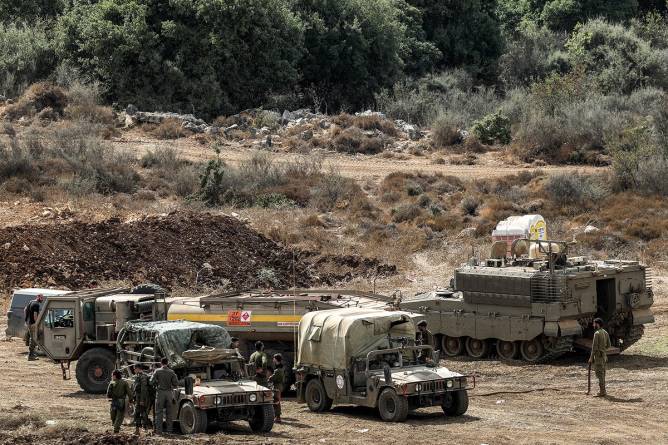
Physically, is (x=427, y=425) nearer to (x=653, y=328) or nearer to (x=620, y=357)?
(x=620, y=357)

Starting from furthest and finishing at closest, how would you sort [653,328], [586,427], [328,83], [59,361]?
[328,83]
[653,328]
[59,361]
[586,427]

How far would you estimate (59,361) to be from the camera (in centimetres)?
2550

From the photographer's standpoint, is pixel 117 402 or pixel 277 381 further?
pixel 277 381

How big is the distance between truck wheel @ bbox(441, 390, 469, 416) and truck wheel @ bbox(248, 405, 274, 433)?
2.98 meters

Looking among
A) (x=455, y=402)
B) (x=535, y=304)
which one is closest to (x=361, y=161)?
(x=535, y=304)

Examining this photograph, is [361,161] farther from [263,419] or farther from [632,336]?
[263,419]

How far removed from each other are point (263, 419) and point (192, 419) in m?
A: 1.14

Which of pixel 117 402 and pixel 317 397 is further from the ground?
pixel 117 402

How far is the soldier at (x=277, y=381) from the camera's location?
2113 centimetres

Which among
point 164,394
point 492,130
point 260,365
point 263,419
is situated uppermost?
point 492,130

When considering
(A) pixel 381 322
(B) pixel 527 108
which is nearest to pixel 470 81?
(B) pixel 527 108

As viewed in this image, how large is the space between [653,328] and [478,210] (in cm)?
1293

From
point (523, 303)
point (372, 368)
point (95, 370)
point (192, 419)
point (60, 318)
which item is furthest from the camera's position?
point (523, 303)

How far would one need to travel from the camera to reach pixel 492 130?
53969mm
